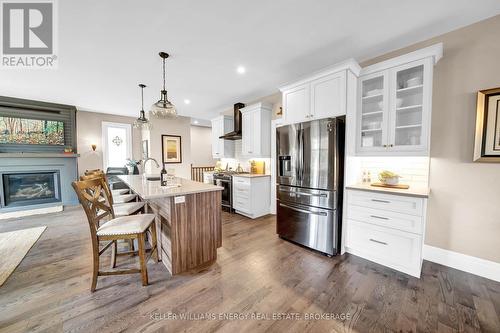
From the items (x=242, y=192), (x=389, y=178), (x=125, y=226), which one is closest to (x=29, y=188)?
(x=125, y=226)

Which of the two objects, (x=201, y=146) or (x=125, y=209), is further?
(x=201, y=146)

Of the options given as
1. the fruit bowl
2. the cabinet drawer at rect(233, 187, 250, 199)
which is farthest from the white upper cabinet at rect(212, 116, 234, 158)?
the fruit bowl

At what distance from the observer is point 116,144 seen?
5.95m

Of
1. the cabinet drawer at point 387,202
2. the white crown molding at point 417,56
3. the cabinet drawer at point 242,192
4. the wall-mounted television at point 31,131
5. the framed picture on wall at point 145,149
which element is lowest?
the cabinet drawer at point 242,192

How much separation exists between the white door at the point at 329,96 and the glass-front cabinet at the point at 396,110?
1.26 ft

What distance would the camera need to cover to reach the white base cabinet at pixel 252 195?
12.5 ft

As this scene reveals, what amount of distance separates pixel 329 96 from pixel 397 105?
0.80 metres

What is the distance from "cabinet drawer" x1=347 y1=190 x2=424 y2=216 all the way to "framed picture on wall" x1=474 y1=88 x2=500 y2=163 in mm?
846

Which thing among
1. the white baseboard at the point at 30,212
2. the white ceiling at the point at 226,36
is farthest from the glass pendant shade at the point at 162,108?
the white baseboard at the point at 30,212

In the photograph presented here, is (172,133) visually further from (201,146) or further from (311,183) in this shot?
(311,183)

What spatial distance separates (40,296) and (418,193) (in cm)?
383

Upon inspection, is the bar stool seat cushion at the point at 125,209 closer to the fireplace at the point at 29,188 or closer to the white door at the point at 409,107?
the white door at the point at 409,107

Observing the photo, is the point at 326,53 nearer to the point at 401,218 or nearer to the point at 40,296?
the point at 401,218

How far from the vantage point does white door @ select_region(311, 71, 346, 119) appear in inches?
89.5
